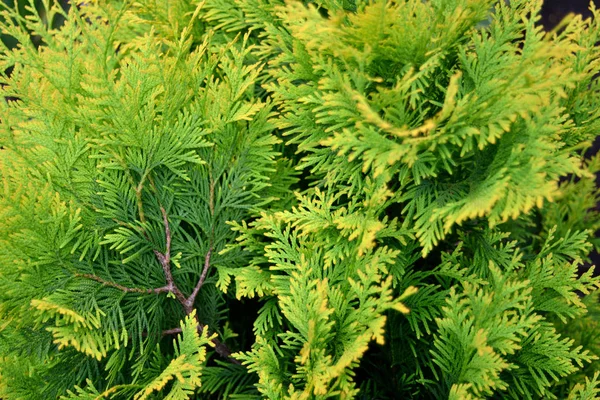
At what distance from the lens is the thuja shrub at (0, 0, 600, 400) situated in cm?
175

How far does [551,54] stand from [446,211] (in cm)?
56

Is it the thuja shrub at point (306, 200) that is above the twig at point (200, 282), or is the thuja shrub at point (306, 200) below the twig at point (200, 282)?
above

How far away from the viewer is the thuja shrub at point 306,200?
5.75 ft

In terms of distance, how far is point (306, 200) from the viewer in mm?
2033

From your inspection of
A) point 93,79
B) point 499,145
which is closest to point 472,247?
point 499,145

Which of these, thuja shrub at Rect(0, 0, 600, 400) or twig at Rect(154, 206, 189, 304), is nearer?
thuja shrub at Rect(0, 0, 600, 400)

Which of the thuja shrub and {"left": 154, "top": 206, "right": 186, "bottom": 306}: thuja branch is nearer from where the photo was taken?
the thuja shrub

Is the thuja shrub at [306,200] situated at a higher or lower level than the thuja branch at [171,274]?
higher

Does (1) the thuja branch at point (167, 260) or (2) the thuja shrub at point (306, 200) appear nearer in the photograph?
(2) the thuja shrub at point (306, 200)

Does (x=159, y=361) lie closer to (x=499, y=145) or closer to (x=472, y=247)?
(x=472, y=247)

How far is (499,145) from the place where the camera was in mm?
1795

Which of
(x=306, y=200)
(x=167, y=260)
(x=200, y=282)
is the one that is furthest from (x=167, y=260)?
(x=306, y=200)

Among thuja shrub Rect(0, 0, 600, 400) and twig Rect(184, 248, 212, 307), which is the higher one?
thuja shrub Rect(0, 0, 600, 400)

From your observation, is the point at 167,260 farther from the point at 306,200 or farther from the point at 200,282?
the point at 306,200
